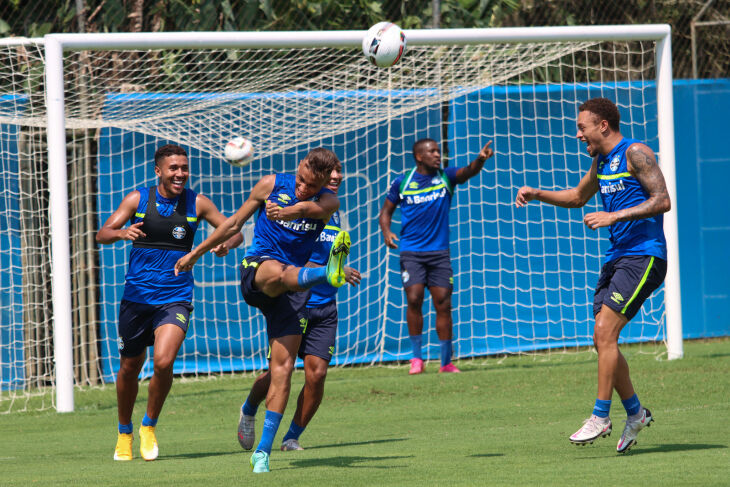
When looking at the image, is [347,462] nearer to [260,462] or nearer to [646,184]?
[260,462]

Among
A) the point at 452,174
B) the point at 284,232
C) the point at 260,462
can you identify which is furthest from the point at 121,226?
the point at 452,174

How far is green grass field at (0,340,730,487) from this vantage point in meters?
5.77

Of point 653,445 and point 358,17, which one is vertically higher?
point 358,17

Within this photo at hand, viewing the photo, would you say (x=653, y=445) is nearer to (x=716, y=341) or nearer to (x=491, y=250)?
(x=491, y=250)

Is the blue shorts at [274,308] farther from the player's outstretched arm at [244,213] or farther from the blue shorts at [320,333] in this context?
the blue shorts at [320,333]

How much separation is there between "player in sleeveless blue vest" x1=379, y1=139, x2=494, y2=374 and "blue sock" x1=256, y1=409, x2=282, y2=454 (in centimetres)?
545

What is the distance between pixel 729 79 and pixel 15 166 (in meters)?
9.09

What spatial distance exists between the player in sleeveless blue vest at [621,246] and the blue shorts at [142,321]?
2.55m

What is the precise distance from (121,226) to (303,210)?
5.51 ft

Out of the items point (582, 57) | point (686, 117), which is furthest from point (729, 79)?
point (582, 57)

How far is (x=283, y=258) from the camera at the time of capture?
646 cm

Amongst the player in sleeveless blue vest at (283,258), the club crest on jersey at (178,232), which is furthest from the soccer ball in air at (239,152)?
the player in sleeveless blue vest at (283,258)

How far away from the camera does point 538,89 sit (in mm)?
12992

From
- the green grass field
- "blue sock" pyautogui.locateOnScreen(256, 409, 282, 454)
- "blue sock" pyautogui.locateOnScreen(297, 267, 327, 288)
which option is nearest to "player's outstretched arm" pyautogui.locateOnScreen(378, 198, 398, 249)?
the green grass field
